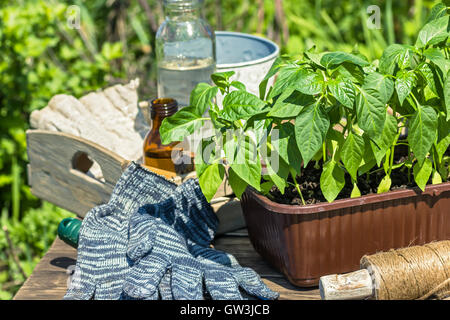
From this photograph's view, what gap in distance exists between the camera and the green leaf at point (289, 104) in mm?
827

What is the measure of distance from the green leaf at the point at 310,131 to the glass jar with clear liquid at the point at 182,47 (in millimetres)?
598

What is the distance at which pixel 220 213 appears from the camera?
3.85ft

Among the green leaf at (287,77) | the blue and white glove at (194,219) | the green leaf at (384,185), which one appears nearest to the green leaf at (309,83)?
the green leaf at (287,77)

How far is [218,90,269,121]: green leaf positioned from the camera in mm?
843

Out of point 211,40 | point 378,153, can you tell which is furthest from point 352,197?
point 211,40

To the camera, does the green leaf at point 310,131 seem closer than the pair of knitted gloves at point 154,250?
Yes

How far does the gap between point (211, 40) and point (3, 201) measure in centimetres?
139

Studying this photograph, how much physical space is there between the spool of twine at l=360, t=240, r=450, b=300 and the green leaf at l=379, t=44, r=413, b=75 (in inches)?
12.1

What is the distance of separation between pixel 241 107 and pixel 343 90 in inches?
6.3

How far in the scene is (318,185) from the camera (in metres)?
0.98

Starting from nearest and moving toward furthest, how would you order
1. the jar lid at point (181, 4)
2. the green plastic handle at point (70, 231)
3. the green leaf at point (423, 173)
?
the green leaf at point (423, 173) → the green plastic handle at point (70, 231) → the jar lid at point (181, 4)

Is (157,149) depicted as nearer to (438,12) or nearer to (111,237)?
(111,237)

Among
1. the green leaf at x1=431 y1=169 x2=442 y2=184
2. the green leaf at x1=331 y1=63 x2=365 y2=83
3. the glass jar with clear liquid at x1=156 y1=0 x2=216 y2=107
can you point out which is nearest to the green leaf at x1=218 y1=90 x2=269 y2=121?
the green leaf at x1=331 y1=63 x2=365 y2=83

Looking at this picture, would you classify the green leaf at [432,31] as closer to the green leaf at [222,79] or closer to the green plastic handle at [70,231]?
the green leaf at [222,79]
